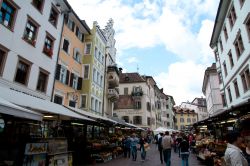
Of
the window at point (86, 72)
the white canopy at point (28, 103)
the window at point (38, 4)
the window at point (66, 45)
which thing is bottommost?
the white canopy at point (28, 103)

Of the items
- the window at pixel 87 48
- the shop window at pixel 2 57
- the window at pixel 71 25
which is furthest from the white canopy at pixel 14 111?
the window at pixel 87 48

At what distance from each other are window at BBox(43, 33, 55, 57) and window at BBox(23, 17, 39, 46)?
145cm

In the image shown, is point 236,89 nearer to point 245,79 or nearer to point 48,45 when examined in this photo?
point 245,79

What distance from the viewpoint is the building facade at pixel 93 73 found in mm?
25416

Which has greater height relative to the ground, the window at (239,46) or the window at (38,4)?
the window at (38,4)

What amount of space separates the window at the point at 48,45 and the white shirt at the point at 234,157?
1681cm

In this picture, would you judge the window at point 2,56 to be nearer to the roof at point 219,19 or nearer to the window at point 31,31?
the window at point 31,31

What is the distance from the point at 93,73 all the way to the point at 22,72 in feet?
41.3

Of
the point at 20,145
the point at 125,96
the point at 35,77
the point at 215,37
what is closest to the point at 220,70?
the point at 215,37

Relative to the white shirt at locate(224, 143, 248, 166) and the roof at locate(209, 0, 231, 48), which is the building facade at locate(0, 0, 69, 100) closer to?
the white shirt at locate(224, 143, 248, 166)

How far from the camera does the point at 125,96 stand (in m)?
53.5

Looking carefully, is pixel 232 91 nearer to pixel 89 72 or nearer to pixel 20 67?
pixel 89 72

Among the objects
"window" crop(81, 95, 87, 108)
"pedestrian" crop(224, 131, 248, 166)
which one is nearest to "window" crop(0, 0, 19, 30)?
"window" crop(81, 95, 87, 108)

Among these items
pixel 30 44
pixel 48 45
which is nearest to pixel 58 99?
Answer: pixel 48 45
